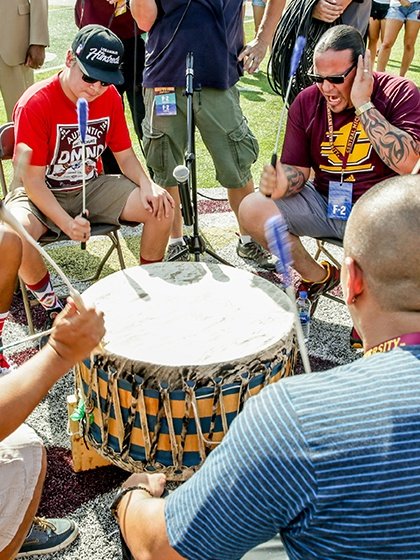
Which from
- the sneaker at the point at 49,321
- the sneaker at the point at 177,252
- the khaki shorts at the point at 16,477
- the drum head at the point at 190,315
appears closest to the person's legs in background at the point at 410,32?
the sneaker at the point at 177,252

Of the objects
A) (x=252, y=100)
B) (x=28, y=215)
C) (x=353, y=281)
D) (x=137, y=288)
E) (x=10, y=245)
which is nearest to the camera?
(x=353, y=281)

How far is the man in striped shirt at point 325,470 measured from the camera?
1.13 m

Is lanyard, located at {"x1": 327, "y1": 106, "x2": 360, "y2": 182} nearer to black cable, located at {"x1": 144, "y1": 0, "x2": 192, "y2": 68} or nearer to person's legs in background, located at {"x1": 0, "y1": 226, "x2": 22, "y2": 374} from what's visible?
black cable, located at {"x1": 144, "y1": 0, "x2": 192, "y2": 68}

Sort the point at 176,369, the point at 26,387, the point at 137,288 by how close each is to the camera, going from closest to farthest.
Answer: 1. the point at 26,387
2. the point at 176,369
3. the point at 137,288

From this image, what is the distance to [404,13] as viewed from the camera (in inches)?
310

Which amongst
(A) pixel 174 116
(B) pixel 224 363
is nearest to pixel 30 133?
(A) pixel 174 116

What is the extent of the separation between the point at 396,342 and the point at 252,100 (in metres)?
6.89

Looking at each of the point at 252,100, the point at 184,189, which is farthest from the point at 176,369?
the point at 252,100

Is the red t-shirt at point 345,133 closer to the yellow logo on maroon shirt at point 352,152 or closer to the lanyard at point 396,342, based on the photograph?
the yellow logo on maroon shirt at point 352,152

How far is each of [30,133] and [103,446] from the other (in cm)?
169

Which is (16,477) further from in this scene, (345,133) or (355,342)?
(345,133)

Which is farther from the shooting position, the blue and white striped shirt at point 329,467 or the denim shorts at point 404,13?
the denim shorts at point 404,13

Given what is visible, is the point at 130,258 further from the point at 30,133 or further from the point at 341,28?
the point at 341,28

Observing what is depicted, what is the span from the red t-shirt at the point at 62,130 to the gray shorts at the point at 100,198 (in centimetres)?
6
